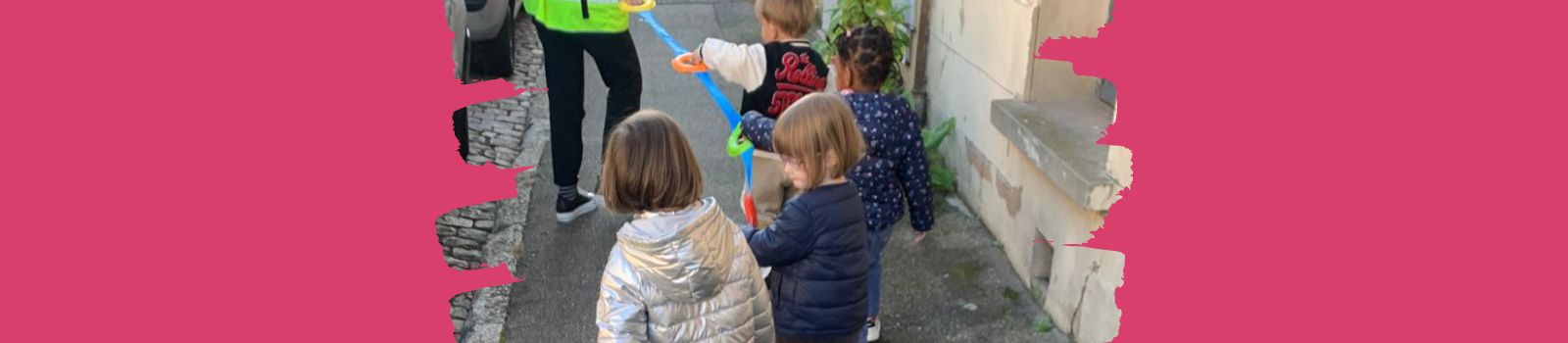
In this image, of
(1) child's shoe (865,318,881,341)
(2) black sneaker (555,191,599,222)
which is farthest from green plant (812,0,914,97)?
(1) child's shoe (865,318,881,341)

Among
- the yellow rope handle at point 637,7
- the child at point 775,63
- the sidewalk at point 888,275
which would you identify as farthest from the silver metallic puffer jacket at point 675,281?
the yellow rope handle at point 637,7

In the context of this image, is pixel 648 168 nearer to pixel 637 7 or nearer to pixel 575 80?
pixel 637 7

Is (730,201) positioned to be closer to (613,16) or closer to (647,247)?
(613,16)

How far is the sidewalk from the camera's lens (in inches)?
158

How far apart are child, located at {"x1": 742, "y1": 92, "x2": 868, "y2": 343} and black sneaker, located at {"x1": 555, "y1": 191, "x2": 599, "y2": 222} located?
194 cm

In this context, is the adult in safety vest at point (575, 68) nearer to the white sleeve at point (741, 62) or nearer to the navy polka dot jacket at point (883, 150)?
the white sleeve at point (741, 62)

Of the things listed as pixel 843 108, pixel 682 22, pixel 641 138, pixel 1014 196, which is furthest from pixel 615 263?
pixel 682 22

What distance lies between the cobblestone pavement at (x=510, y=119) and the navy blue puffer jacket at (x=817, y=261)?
2.77 metres

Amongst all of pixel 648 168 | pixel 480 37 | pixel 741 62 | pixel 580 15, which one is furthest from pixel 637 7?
pixel 480 37

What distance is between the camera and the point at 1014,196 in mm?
4383

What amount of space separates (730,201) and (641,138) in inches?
101

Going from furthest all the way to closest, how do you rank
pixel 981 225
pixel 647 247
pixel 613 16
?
1. pixel 981 225
2. pixel 613 16
3. pixel 647 247

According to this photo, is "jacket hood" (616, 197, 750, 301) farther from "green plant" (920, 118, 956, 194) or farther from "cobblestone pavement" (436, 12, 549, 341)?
"green plant" (920, 118, 956, 194)

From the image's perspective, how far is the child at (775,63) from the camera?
3.78 m
